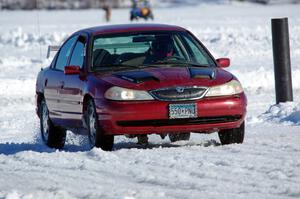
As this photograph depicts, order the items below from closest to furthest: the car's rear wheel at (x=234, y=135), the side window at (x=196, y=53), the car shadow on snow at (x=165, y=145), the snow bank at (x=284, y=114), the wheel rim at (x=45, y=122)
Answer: the car's rear wheel at (x=234, y=135)
the car shadow on snow at (x=165, y=145)
the side window at (x=196, y=53)
the wheel rim at (x=45, y=122)
the snow bank at (x=284, y=114)

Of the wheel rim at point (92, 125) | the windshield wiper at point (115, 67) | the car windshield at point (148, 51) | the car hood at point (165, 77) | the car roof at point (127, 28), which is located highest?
the car roof at point (127, 28)

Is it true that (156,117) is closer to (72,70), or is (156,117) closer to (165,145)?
(165,145)

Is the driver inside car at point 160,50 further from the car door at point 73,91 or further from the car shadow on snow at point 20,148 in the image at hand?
the car shadow on snow at point 20,148

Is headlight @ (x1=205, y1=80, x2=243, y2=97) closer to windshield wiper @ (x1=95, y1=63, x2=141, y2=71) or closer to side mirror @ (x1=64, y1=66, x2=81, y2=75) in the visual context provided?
windshield wiper @ (x1=95, y1=63, x2=141, y2=71)

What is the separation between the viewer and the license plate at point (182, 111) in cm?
893

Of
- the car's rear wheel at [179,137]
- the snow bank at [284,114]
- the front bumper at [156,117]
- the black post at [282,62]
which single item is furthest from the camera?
the black post at [282,62]

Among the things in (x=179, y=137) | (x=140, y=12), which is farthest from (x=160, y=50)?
(x=140, y=12)

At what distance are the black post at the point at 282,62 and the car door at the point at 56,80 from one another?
9.77 ft

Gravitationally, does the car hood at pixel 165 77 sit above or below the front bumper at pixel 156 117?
above

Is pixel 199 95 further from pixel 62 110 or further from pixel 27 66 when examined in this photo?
pixel 27 66

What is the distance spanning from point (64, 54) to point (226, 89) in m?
2.64

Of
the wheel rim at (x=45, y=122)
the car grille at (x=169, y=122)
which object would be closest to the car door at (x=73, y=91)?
the wheel rim at (x=45, y=122)

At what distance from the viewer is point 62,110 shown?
10.5m

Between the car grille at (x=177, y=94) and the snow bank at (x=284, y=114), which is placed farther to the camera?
the snow bank at (x=284, y=114)
